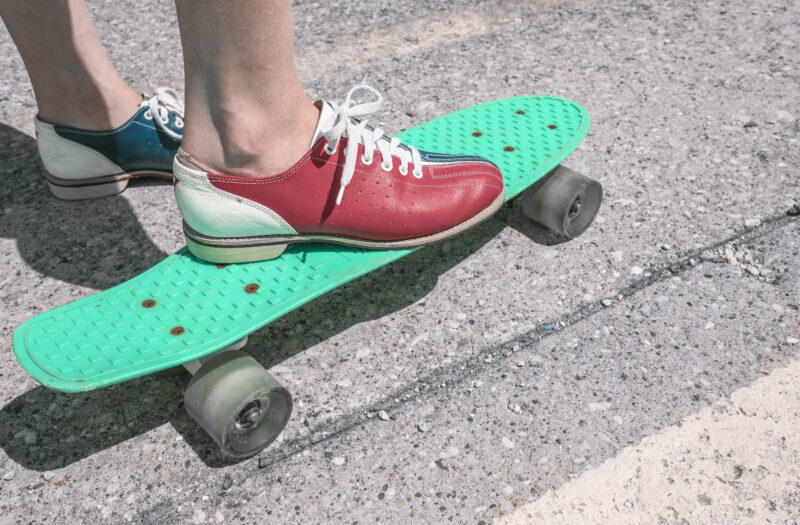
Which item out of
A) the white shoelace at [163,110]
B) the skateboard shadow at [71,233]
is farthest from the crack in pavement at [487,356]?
the white shoelace at [163,110]

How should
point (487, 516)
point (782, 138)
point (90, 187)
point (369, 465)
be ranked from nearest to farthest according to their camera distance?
point (487, 516) < point (369, 465) < point (90, 187) < point (782, 138)

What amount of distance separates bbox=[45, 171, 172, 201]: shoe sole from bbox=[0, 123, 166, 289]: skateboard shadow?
0.02 metres

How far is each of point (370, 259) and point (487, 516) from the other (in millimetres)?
710

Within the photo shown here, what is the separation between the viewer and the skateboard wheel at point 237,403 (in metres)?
1.53

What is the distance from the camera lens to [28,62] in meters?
2.16

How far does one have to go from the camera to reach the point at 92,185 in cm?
240

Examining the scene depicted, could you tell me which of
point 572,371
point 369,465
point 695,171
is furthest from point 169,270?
point 695,171

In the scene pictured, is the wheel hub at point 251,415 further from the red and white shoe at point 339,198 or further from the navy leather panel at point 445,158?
the navy leather panel at point 445,158

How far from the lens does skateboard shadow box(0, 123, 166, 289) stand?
84.5 inches

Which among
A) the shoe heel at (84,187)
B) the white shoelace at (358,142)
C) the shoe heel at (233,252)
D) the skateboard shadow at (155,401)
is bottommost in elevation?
the skateboard shadow at (155,401)

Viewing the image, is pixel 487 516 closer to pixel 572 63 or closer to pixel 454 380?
pixel 454 380

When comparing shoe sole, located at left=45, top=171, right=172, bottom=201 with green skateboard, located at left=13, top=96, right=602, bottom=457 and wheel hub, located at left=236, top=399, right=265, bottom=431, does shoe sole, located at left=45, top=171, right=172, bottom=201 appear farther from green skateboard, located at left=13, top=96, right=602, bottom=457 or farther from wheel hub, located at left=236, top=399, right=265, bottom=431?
wheel hub, located at left=236, top=399, right=265, bottom=431

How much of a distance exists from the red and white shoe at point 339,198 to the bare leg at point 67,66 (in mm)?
786

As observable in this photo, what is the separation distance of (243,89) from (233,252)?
0.43 metres
